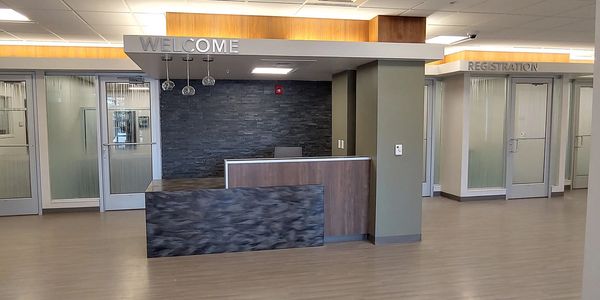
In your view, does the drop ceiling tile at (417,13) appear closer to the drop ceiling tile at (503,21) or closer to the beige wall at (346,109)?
the drop ceiling tile at (503,21)

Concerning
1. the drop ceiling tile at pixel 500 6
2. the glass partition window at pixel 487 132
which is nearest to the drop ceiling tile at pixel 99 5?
the drop ceiling tile at pixel 500 6

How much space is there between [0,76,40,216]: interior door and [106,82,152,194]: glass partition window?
1.18 m

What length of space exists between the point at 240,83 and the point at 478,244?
4.58 metres

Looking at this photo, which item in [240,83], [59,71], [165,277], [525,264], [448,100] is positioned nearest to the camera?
[165,277]

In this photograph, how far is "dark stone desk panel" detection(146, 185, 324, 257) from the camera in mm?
4789

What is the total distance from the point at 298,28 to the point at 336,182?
1.92 meters

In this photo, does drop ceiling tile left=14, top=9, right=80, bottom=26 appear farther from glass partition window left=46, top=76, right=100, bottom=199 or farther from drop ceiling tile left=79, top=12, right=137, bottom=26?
glass partition window left=46, top=76, right=100, bottom=199

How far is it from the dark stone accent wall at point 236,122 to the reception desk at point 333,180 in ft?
8.42

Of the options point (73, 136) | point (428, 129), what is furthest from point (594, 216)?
point (73, 136)

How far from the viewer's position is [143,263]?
4.64 metres

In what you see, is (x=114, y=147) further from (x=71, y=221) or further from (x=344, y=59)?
(x=344, y=59)

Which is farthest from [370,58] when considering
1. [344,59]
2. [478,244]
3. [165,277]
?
[165,277]

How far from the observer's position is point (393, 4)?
4578 millimetres

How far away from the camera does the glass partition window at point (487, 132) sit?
26.8 ft
